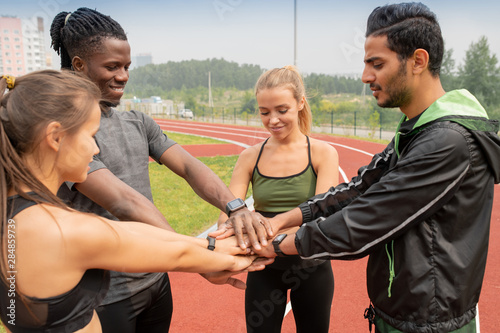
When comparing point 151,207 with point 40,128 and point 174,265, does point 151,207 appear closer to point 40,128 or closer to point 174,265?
point 174,265

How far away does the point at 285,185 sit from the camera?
248cm

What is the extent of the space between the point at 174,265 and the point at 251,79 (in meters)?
71.2

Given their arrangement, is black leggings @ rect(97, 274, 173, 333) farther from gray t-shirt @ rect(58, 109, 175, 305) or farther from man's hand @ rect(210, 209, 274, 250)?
man's hand @ rect(210, 209, 274, 250)

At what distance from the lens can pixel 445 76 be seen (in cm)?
4222

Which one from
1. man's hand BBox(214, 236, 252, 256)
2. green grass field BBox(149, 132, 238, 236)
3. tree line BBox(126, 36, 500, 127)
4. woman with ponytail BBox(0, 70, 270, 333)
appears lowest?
green grass field BBox(149, 132, 238, 236)

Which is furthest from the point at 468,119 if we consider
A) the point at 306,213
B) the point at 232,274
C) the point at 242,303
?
the point at 242,303

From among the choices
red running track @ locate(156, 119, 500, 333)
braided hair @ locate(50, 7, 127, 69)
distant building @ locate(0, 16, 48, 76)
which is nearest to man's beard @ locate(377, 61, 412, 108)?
braided hair @ locate(50, 7, 127, 69)

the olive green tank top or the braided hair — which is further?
the olive green tank top

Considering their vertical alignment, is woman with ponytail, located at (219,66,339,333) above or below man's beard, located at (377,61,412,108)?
below

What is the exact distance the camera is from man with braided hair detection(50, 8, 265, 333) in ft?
6.05

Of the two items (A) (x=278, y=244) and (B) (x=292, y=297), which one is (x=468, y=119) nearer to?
(A) (x=278, y=244)

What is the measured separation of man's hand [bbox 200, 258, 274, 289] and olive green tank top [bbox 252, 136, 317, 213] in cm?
33

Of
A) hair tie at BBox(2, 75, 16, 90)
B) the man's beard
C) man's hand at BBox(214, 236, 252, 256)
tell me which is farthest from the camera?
man's hand at BBox(214, 236, 252, 256)

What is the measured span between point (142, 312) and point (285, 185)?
108 centimetres
